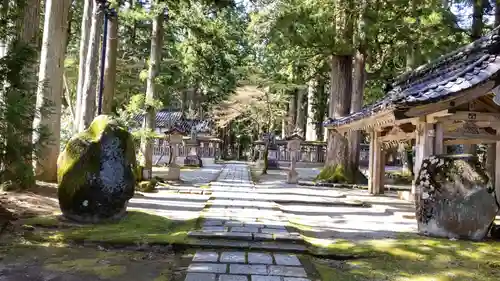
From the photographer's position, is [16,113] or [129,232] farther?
[129,232]

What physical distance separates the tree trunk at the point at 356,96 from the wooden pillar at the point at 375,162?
3.80 meters

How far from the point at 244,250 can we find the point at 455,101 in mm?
4550

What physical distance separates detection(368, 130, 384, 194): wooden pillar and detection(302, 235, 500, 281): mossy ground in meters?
6.60

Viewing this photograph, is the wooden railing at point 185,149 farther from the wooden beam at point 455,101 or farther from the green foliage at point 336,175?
the wooden beam at point 455,101

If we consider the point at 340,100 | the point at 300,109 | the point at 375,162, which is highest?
the point at 300,109

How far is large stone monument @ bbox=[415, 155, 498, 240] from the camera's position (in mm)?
6785

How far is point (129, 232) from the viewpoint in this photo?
21.4 feet

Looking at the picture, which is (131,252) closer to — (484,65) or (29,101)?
(29,101)

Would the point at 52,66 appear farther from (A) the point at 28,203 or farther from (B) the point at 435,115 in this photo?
(B) the point at 435,115

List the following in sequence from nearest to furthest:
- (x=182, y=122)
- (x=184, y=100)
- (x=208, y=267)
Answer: (x=208, y=267) → (x=182, y=122) → (x=184, y=100)

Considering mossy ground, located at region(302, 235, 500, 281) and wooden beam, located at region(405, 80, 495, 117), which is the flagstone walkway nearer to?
mossy ground, located at region(302, 235, 500, 281)

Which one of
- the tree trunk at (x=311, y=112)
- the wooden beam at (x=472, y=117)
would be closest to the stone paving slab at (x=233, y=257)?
the wooden beam at (x=472, y=117)

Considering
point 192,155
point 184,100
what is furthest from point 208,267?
point 184,100

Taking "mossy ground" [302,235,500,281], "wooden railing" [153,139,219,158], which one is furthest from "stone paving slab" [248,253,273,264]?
"wooden railing" [153,139,219,158]
